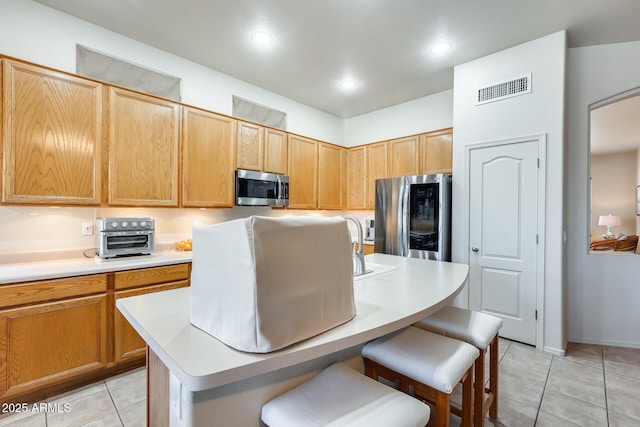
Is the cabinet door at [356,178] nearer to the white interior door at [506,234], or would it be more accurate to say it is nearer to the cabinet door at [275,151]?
the cabinet door at [275,151]

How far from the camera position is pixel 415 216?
136 inches

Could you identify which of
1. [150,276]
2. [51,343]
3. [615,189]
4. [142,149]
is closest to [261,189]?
[142,149]

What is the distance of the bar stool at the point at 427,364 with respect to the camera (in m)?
1.22

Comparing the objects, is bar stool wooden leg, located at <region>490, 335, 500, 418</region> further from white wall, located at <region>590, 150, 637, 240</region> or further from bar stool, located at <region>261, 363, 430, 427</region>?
white wall, located at <region>590, 150, 637, 240</region>

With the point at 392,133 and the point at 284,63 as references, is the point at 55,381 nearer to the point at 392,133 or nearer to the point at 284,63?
the point at 284,63

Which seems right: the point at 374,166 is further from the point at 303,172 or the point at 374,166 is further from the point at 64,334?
the point at 64,334

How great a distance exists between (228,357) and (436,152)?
3.60m

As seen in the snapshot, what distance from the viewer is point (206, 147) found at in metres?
3.10

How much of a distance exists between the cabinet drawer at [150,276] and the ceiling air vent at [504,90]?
134 inches

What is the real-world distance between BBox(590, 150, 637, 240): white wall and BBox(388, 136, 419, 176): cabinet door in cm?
550

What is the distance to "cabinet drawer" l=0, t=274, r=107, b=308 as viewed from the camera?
188 cm

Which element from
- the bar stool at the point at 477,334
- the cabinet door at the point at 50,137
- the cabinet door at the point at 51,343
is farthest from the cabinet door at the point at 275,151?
the bar stool at the point at 477,334

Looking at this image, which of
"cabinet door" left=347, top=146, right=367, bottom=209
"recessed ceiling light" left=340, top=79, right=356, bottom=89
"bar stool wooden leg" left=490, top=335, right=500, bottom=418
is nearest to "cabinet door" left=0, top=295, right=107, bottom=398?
"bar stool wooden leg" left=490, top=335, right=500, bottom=418

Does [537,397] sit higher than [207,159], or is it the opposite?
[207,159]
